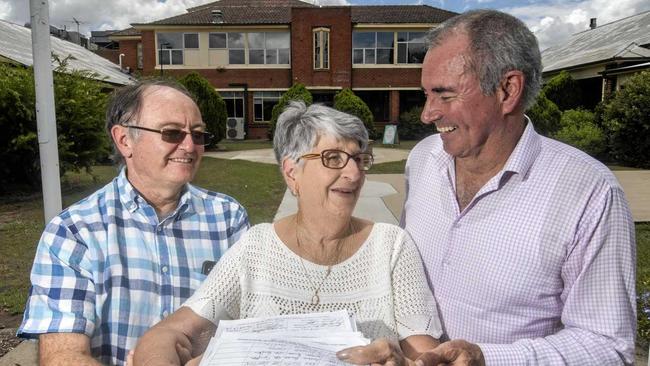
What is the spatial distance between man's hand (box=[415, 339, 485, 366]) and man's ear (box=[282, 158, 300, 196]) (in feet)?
2.48

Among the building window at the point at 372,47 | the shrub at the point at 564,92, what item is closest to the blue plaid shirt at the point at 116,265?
the shrub at the point at 564,92

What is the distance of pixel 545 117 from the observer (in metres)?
19.2

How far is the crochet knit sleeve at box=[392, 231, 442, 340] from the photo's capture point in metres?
1.91

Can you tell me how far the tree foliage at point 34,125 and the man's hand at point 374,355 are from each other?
34.2 ft

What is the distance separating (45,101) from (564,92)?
2396 centimetres

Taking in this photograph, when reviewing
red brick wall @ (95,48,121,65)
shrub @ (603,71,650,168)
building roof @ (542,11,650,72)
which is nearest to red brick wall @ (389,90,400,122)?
building roof @ (542,11,650,72)

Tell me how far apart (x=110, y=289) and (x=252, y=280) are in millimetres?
590

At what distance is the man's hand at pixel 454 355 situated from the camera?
5.22ft

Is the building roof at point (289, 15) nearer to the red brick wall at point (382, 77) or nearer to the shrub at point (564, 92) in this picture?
the red brick wall at point (382, 77)

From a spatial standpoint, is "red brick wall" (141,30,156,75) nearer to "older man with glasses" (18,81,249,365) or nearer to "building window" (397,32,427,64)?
"building window" (397,32,427,64)

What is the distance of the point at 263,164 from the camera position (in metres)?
16.5

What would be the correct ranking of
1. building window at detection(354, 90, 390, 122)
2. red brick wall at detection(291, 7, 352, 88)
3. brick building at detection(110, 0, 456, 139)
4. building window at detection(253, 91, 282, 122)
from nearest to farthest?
red brick wall at detection(291, 7, 352, 88)
brick building at detection(110, 0, 456, 139)
building window at detection(253, 91, 282, 122)
building window at detection(354, 90, 390, 122)

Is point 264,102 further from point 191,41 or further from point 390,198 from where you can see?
point 390,198

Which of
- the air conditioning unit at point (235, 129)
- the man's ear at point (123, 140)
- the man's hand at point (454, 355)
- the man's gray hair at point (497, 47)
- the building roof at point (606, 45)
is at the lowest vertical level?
the air conditioning unit at point (235, 129)
